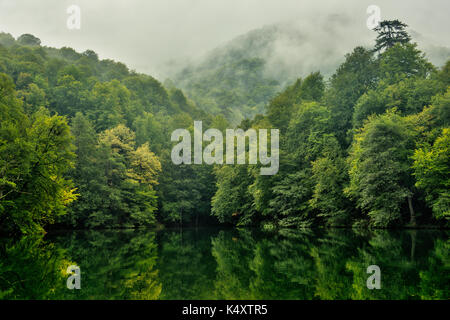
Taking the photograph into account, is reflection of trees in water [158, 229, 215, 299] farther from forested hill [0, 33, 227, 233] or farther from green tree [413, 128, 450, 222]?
green tree [413, 128, 450, 222]

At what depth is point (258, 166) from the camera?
3566 centimetres

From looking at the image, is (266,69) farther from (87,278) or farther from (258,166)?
(87,278)

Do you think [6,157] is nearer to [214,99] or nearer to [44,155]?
[44,155]

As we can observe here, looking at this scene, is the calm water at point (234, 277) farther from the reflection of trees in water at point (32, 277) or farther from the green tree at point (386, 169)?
the green tree at point (386, 169)

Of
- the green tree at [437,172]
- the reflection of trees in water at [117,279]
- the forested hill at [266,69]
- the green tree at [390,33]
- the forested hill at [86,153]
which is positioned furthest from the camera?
the forested hill at [266,69]

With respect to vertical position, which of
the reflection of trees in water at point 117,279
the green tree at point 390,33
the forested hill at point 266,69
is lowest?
the reflection of trees in water at point 117,279

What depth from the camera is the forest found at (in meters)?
21.9

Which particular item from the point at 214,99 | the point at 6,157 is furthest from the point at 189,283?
the point at 214,99

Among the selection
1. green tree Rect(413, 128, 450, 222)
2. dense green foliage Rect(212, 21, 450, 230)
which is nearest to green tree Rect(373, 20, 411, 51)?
dense green foliage Rect(212, 21, 450, 230)

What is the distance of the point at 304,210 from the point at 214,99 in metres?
75.0

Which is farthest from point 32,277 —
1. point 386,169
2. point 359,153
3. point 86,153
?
point 86,153

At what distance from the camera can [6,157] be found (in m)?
19.1

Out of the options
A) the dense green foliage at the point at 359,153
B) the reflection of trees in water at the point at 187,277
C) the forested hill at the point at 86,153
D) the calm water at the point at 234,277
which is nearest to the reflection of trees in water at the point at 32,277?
the calm water at the point at 234,277

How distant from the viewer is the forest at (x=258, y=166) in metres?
21.9
